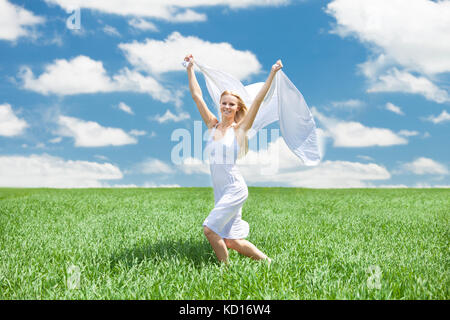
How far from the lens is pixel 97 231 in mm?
7707

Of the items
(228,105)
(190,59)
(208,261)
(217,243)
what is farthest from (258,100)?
(208,261)

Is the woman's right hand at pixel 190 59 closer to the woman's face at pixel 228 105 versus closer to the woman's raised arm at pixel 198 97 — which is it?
the woman's raised arm at pixel 198 97

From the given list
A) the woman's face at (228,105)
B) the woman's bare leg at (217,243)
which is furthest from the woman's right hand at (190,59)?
the woman's bare leg at (217,243)

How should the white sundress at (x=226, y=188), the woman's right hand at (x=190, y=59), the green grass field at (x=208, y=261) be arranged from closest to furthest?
the green grass field at (x=208, y=261), the white sundress at (x=226, y=188), the woman's right hand at (x=190, y=59)

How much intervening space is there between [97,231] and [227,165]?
3.96m

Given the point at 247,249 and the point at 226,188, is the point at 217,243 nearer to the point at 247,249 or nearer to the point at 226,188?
the point at 247,249

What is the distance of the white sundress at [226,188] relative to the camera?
491 cm

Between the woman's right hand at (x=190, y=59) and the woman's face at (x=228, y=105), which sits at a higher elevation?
the woman's right hand at (x=190, y=59)

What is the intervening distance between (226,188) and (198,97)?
4.88 feet
